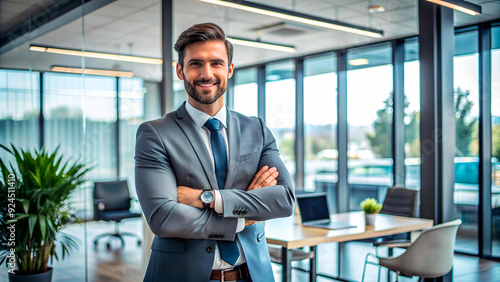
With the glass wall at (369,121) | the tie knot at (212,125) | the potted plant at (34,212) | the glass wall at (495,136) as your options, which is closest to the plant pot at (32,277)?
the potted plant at (34,212)

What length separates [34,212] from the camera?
323 cm

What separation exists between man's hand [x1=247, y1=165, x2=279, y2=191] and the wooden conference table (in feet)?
5.29

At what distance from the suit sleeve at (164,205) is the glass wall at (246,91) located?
6.24 meters

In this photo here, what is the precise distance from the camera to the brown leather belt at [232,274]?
1570mm

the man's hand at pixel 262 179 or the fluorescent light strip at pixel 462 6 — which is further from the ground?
the fluorescent light strip at pixel 462 6

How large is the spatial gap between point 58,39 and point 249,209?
2629 mm

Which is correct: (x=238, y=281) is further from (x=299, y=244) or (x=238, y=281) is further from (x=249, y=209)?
(x=299, y=244)

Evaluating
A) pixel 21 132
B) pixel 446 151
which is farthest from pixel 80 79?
pixel 446 151

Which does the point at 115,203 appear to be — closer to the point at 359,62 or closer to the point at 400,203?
the point at 400,203

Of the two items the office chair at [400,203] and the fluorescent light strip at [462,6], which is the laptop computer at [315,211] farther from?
the fluorescent light strip at [462,6]

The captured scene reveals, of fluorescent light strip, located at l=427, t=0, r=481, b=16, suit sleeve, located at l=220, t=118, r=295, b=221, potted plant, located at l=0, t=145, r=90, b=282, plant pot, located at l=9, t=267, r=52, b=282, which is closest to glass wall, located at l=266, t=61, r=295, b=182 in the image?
fluorescent light strip, located at l=427, t=0, r=481, b=16

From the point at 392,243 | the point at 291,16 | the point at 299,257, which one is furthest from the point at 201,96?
the point at 291,16

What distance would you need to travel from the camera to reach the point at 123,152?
8914 mm

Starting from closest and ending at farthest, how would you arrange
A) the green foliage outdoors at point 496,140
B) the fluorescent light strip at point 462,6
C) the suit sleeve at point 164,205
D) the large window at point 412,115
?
the suit sleeve at point 164,205, the fluorescent light strip at point 462,6, the green foliage outdoors at point 496,140, the large window at point 412,115
